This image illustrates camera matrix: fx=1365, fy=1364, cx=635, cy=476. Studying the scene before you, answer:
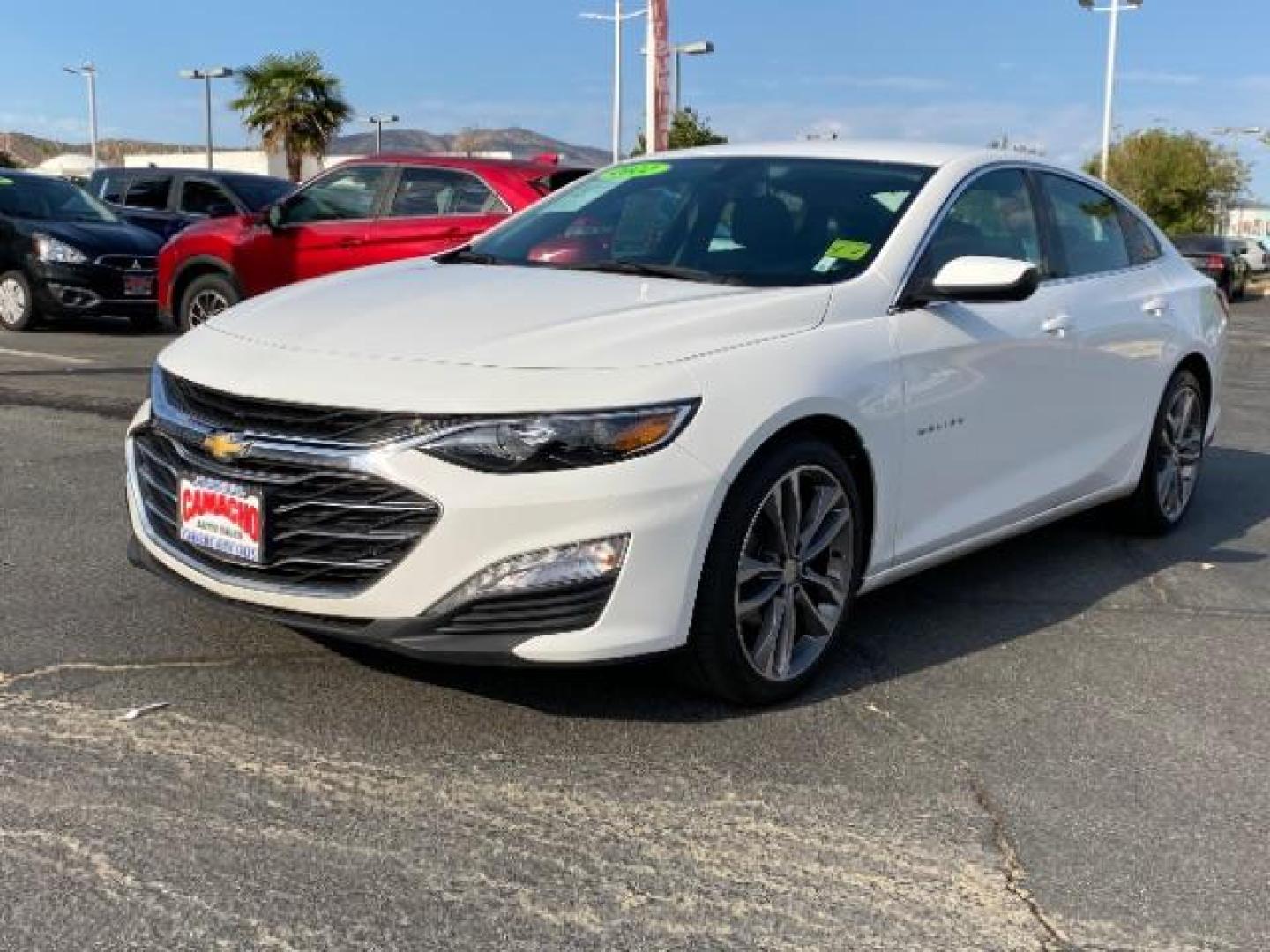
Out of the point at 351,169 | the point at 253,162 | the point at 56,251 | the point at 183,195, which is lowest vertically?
the point at 56,251

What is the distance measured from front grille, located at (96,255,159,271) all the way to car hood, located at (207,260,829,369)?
955cm

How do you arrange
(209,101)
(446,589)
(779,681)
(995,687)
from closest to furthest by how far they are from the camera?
(446,589) → (779,681) → (995,687) → (209,101)

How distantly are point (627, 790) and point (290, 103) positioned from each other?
146 feet

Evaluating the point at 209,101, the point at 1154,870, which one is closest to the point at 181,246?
the point at 1154,870

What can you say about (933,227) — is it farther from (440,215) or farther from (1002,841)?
(440,215)

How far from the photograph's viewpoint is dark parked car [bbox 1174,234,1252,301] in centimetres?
2766

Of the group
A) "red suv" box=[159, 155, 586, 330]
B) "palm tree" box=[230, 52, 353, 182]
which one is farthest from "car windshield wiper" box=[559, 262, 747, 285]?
"palm tree" box=[230, 52, 353, 182]

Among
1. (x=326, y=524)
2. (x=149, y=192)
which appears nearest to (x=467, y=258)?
(x=326, y=524)

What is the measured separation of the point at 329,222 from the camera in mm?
10633

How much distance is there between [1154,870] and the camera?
2951 millimetres

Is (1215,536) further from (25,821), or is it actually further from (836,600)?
(25,821)

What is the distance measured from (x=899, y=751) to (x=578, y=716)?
84 cm

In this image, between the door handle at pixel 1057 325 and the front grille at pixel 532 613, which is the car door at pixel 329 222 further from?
the front grille at pixel 532 613

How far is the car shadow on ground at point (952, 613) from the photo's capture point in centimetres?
376
